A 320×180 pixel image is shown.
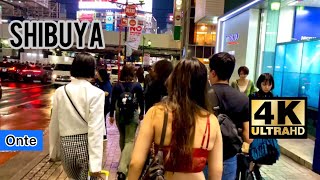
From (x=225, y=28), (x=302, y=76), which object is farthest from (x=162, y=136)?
(x=225, y=28)

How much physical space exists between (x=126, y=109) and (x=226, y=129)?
261 centimetres

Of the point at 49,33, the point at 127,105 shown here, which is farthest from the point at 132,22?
the point at 127,105

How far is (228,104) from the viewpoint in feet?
9.77

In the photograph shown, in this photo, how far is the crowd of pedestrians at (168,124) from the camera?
213 cm

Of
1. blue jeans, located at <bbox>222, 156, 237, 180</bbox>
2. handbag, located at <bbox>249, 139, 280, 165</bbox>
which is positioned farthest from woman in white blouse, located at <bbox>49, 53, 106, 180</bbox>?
handbag, located at <bbox>249, 139, 280, 165</bbox>

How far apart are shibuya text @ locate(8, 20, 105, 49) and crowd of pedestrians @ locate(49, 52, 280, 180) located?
0.85m

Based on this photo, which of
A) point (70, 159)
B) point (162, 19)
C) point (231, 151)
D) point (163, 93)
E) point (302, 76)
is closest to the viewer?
point (231, 151)

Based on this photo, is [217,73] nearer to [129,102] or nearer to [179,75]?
[179,75]

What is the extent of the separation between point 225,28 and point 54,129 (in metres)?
15.6

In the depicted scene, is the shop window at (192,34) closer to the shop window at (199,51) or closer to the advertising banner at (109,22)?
the shop window at (199,51)

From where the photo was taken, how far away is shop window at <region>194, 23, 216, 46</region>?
113ft

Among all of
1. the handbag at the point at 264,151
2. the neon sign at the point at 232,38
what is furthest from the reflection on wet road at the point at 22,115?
the neon sign at the point at 232,38

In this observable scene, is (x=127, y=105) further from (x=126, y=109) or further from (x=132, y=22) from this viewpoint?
(x=132, y=22)

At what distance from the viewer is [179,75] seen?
2.18 metres
